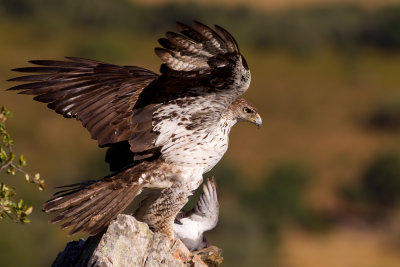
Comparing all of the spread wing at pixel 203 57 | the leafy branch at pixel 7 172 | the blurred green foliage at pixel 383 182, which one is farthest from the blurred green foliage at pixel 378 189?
the leafy branch at pixel 7 172

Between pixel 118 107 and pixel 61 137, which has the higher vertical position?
pixel 61 137

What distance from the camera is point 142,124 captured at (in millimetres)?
7359

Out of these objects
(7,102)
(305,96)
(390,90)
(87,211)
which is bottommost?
(87,211)

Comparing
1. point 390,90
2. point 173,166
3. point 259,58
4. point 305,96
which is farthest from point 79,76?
point 259,58

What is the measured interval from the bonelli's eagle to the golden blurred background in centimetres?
1216

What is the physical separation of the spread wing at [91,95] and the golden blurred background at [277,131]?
1213 cm

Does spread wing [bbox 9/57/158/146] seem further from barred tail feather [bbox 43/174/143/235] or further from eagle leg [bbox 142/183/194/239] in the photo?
eagle leg [bbox 142/183/194/239]

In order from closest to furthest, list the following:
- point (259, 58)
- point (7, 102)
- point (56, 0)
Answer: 1. point (7, 102)
2. point (259, 58)
3. point (56, 0)

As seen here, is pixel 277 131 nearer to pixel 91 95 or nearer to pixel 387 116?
pixel 387 116

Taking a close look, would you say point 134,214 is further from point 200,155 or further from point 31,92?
point 31,92

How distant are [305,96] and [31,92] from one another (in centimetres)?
3383

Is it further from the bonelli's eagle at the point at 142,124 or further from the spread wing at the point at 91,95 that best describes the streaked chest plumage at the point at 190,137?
the spread wing at the point at 91,95

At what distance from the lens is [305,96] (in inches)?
1594

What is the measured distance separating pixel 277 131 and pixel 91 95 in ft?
97.8
